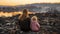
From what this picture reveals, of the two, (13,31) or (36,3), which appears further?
(36,3)

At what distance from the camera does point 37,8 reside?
358cm

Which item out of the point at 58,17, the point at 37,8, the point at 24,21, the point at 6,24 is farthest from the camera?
the point at 37,8

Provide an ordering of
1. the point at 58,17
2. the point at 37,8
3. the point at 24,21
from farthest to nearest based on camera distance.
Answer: the point at 37,8 → the point at 58,17 → the point at 24,21

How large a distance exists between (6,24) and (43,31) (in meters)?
0.76

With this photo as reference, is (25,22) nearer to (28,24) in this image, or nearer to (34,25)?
(28,24)

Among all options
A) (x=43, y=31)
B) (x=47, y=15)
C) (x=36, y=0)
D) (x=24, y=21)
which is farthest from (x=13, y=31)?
(x=36, y=0)

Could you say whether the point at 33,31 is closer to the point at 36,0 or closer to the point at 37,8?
the point at 37,8

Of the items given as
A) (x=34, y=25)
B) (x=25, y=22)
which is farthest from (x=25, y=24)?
(x=34, y=25)

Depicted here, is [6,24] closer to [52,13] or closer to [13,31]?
[13,31]

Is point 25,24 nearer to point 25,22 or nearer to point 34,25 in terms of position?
point 25,22

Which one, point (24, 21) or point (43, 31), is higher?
point (24, 21)

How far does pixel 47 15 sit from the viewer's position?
339cm

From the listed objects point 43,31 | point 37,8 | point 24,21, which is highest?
point 37,8

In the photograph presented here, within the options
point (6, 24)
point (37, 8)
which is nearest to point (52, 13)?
point (37, 8)
